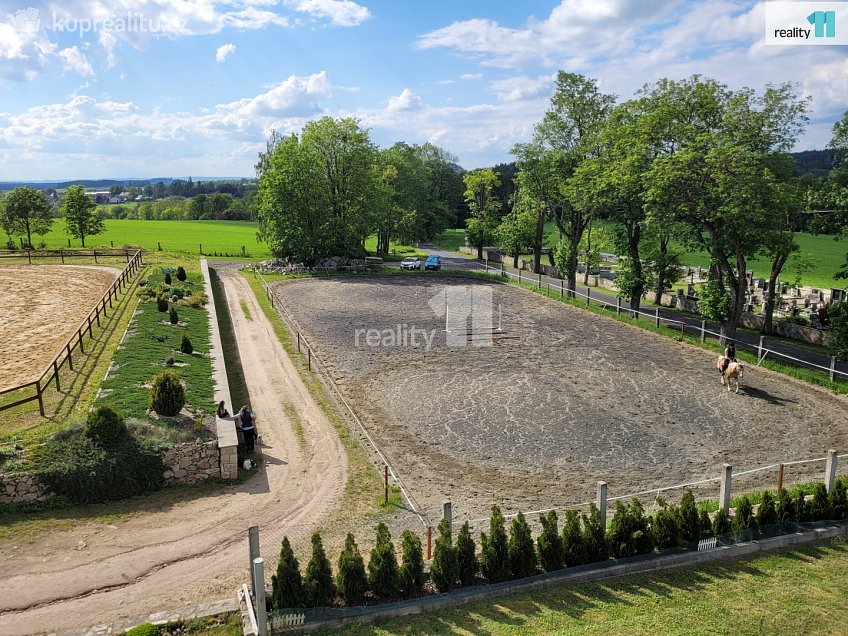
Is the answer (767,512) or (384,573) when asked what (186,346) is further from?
(767,512)

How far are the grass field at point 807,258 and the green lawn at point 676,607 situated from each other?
78.5 feet

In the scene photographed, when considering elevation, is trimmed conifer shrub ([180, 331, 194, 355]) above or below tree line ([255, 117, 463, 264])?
below

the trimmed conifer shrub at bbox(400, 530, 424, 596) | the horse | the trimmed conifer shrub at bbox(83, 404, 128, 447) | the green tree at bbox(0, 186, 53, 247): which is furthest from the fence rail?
the green tree at bbox(0, 186, 53, 247)

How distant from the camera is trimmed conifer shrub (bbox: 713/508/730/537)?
456 inches

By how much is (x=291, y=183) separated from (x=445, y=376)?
1429 inches

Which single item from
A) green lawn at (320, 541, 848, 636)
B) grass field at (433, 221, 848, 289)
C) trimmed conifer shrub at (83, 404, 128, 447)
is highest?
grass field at (433, 221, 848, 289)

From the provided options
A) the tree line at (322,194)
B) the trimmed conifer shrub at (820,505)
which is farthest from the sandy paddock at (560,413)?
the tree line at (322,194)

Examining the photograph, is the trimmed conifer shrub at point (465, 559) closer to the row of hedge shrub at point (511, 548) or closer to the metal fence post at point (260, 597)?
the row of hedge shrub at point (511, 548)

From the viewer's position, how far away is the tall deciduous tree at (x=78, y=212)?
200 ft

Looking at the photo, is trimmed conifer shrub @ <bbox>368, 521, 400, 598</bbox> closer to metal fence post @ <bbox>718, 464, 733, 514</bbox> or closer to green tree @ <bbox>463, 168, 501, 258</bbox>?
metal fence post @ <bbox>718, 464, 733, 514</bbox>

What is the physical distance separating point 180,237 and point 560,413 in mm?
81887

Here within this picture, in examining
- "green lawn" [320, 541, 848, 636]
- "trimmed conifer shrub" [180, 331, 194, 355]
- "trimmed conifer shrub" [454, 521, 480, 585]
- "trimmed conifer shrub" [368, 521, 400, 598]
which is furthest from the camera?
"trimmed conifer shrub" [180, 331, 194, 355]

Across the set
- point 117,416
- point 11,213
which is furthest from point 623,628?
point 11,213

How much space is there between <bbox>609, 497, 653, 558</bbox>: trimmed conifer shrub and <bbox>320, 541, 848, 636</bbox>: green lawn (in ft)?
1.69
